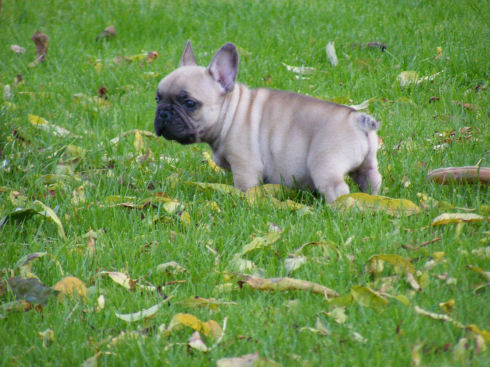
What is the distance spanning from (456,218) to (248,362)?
163cm

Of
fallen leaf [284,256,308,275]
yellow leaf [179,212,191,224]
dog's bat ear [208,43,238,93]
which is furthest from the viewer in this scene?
dog's bat ear [208,43,238,93]

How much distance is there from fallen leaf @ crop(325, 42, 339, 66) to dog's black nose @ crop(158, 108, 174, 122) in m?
2.98

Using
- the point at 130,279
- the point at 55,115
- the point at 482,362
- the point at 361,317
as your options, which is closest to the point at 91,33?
the point at 55,115

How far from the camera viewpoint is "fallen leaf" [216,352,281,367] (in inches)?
88.8

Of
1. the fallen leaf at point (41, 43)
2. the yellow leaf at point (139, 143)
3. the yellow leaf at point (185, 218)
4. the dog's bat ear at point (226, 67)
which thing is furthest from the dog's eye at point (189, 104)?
the fallen leaf at point (41, 43)

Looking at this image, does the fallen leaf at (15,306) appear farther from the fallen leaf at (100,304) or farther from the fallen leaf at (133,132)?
the fallen leaf at (133,132)

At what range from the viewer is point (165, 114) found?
442 centimetres

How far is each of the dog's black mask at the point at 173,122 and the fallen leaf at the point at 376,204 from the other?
1.28 m

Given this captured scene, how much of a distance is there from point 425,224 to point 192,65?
227cm

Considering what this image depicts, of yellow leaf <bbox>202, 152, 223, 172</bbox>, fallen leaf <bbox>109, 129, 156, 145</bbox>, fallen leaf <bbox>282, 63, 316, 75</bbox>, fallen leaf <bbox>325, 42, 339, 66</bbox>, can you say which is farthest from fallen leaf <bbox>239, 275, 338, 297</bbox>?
fallen leaf <bbox>325, 42, 339, 66</bbox>

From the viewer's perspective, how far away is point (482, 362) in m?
2.18

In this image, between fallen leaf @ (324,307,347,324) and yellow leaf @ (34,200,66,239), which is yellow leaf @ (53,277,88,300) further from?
fallen leaf @ (324,307,347,324)

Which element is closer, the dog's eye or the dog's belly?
the dog's belly

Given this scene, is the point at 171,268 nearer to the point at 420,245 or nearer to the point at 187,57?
the point at 420,245
